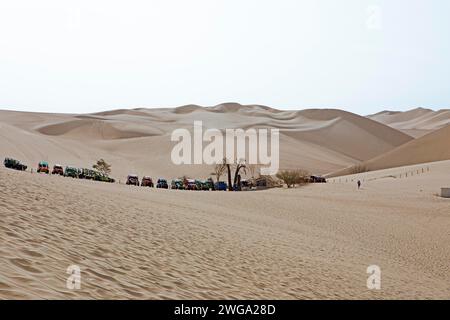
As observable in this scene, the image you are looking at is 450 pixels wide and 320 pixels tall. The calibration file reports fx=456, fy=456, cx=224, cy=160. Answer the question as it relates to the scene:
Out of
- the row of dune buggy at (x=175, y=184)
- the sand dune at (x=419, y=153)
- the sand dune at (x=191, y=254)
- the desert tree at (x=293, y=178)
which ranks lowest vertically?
the sand dune at (x=191, y=254)

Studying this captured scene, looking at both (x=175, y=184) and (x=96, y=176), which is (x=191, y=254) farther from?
(x=175, y=184)

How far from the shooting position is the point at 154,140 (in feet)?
321

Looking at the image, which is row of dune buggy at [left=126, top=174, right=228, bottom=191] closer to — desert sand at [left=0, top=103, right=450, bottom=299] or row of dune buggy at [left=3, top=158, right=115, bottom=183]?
row of dune buggy at [left=3, top=158, right=115, bottom=183]

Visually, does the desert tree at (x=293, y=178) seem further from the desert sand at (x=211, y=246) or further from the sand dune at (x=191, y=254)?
the sand dune at (x=191, y=254)

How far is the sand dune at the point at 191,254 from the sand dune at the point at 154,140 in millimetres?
41928

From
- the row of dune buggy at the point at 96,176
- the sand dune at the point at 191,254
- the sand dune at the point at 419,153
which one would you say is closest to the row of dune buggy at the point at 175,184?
the row of dune buggy at the point at 96,176

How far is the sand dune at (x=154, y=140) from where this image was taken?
228 ft

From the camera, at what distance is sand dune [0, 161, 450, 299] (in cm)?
642

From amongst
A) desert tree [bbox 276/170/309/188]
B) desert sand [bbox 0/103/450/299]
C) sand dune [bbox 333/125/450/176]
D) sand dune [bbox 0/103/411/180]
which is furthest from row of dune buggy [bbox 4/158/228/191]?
sand dune [bbox 333/125/450/176]

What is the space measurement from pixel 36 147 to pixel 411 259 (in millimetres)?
65618

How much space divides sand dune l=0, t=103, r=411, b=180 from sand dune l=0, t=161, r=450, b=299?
41.9 metres

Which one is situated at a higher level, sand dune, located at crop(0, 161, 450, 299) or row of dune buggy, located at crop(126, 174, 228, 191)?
row of dune buggy, located at crop(126, 174, 228, 191)

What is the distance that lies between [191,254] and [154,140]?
89.2 m

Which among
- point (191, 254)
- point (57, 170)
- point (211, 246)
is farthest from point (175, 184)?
point (191, 254)
